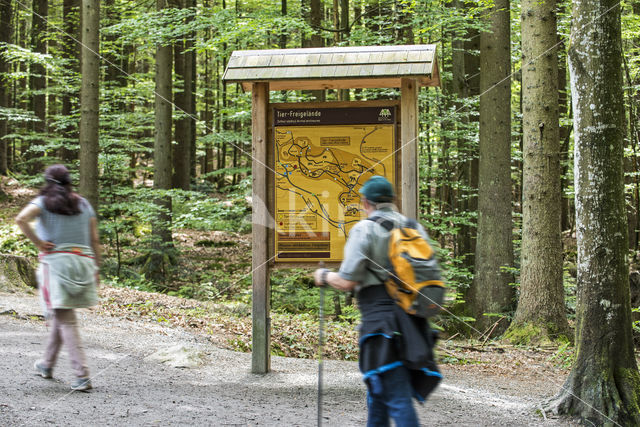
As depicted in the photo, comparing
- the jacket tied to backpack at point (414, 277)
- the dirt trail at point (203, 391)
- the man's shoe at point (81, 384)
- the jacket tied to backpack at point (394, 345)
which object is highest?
the jacket tied to backpack at point (414, 277)

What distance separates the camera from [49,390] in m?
5.00

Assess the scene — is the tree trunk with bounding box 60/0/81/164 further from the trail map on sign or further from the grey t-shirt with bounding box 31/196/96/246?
the grey t-shirt with bounding box 31/196/96/246

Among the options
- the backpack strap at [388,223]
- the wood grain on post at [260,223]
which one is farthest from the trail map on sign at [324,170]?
the backpack strap at [388,223]

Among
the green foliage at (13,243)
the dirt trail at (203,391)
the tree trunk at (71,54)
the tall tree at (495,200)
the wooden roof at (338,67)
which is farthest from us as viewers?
the tree trunk at (71,54)

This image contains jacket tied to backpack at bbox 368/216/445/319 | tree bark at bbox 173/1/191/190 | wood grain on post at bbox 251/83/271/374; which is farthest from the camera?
tree bark at bbox 173/1/191/190

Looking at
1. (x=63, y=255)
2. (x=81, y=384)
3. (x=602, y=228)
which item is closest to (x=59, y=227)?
(x=63, y=255)

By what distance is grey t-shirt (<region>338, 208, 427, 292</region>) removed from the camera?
3.42m

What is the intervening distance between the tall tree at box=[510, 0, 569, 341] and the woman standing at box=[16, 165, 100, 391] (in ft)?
21.7

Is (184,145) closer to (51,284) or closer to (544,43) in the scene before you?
(544,43)

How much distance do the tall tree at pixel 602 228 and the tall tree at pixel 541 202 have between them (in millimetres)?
3671

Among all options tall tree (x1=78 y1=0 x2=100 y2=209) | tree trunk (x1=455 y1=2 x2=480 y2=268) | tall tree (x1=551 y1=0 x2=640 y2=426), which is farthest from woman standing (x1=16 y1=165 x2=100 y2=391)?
tree trunk (x1=455 y1=2 x2=480 y2=268)

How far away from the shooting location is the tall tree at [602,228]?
16.9 feet

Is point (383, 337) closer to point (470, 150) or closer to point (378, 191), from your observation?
point (378, 191)

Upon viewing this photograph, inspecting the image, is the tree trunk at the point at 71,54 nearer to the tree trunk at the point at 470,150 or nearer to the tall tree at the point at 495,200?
the tree trunk at the point at 470,150
